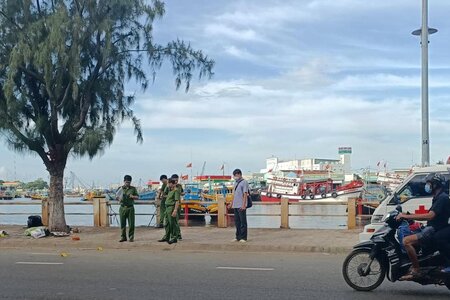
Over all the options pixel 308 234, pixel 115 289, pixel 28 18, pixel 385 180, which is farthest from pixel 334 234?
pixel 385 180

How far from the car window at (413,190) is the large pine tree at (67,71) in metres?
8.65

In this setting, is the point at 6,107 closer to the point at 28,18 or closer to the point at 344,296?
the point at 28,18

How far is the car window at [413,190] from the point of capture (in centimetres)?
1273

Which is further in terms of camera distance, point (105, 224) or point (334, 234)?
point (105, 224)

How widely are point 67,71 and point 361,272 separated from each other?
38.7ft

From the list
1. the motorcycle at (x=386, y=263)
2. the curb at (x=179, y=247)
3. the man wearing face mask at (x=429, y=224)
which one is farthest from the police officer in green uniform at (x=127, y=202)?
the man wearing face mask at (x=429, y=224)

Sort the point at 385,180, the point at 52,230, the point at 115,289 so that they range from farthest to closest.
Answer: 1. the point at 385,180
2. the point at 52,230
3. the point at 115,289

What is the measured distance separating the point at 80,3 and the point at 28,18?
163cm

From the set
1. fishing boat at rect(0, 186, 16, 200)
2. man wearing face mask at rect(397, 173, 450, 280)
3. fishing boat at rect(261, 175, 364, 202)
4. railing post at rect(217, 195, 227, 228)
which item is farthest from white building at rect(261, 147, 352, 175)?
man wearing face mask at rect(397, 173, 450, 280)

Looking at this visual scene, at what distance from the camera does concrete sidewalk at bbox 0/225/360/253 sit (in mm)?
14924

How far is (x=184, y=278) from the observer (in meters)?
9.97

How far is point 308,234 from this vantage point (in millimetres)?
17547

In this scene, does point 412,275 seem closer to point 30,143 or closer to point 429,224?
point 429,224

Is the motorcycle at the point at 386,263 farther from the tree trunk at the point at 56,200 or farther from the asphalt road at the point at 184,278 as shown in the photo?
the tree trunk at the point at 56,200
